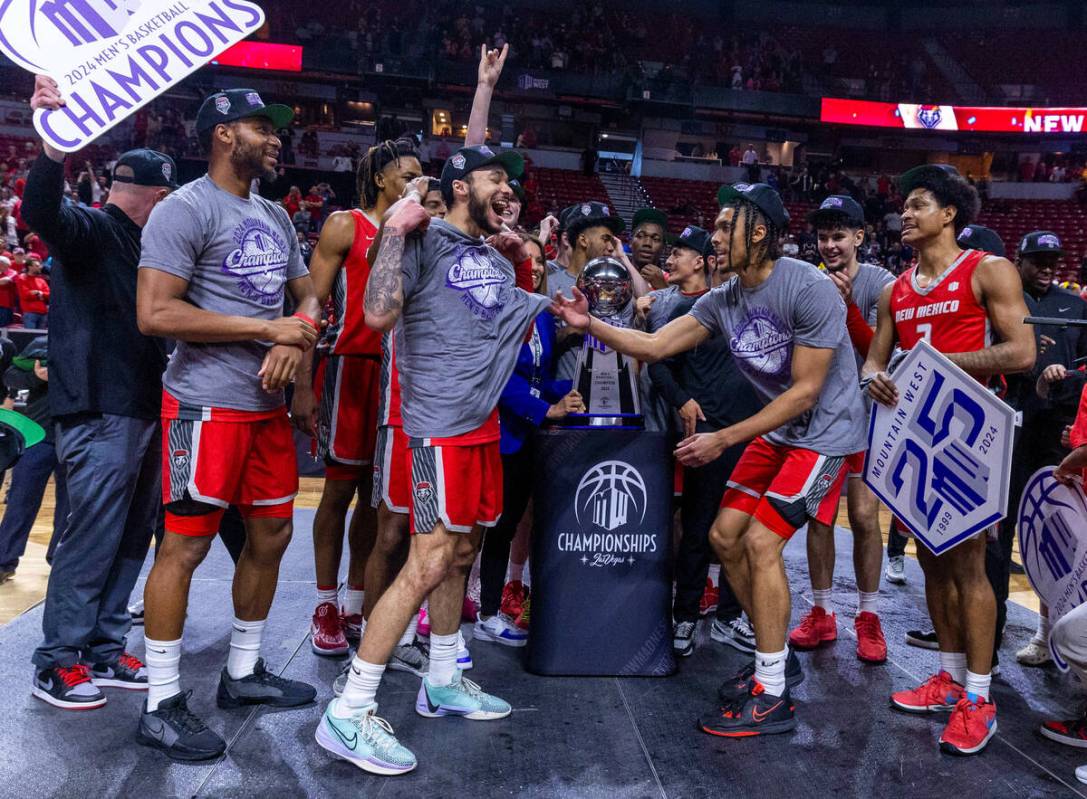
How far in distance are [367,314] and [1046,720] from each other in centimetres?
281

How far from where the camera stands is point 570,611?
135 inches

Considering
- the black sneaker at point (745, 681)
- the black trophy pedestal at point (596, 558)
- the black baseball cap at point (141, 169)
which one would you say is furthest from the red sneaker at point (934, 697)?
the black baseball cap at point (141, 169)

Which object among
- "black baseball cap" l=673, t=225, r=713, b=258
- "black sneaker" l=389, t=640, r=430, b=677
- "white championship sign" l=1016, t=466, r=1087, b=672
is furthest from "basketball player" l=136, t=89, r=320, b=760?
"white championship sign" l=1016, t=466, r=1087, b=672

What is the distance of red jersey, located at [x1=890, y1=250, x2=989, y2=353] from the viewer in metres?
3.16

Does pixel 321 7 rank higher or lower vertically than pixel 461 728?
higher

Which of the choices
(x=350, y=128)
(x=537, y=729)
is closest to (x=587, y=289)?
(x=537, y=729)

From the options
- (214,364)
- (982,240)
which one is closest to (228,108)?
(214,364)

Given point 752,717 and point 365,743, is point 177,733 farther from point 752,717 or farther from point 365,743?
point 752,717

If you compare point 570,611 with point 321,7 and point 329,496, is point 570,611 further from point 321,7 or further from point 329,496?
point 321,7

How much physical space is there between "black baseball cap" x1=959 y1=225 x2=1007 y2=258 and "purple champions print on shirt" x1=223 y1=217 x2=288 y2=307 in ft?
9.84

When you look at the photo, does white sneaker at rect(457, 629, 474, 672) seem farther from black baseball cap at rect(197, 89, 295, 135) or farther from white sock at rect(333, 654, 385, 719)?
black baseball cap at rect(197, 89, 295, 135)

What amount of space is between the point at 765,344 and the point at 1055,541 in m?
1.26

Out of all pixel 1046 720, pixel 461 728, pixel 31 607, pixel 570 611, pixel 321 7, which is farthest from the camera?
pixel 321 7

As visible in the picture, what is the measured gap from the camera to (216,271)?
2793 millimetres
